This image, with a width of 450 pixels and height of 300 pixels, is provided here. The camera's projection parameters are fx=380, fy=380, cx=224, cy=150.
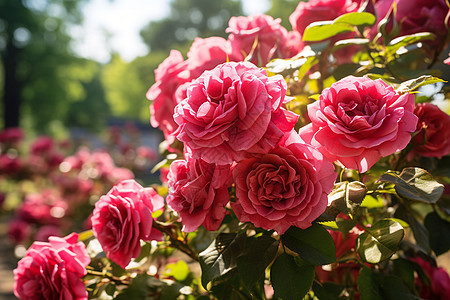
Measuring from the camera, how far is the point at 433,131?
0.68 meters

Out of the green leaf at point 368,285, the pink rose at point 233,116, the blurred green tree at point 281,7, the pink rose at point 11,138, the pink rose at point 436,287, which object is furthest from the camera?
the blurred green tree at point 281,7

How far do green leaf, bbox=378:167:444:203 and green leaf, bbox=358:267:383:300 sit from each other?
0.17 metres

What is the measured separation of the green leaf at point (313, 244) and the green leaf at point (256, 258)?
24 mm

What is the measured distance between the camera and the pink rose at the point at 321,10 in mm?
827

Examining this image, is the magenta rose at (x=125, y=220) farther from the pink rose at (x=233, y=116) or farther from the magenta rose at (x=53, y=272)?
the pink rose at (x=233, y=116)

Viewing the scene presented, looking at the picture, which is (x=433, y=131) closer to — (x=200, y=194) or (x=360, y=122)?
(x=360, y=122)

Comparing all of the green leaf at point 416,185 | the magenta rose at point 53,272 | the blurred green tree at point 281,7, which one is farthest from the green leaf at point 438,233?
the blurred green tree at point 281,7

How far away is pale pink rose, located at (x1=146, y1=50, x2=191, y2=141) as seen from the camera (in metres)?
0.76

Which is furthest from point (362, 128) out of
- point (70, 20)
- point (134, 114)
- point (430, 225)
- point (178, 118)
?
point (134, 114)

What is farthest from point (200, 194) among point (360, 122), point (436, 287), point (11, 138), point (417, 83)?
point (11, 138)

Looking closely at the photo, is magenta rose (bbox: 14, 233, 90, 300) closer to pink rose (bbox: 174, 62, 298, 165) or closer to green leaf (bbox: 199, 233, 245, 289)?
green leaf (bbox: 199, 233, 245, 289)

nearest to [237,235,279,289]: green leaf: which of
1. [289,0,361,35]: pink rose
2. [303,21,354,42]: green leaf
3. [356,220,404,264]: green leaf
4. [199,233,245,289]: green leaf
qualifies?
[199,233,245,289]: green leaf

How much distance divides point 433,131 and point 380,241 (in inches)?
10.4

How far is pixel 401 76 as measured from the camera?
73 cm
